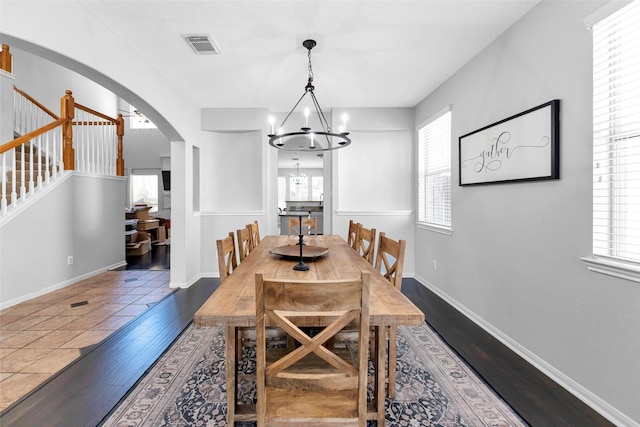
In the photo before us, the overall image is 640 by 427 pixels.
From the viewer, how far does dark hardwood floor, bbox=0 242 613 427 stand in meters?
1.61

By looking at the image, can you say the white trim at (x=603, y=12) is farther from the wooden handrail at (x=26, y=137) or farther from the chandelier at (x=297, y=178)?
the chandelier at (x=297, y=178)

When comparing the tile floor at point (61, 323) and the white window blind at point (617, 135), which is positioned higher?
the white window blind at point (617, 135)

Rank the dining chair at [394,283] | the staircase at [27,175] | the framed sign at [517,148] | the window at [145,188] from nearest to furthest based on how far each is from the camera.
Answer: the dining chair at [394,283] → the framed sign at [517,148] → the staircase at [27,175] → the window at [145,188]

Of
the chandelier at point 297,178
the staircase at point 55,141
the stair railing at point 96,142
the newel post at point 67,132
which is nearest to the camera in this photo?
the staircase at point 55,141

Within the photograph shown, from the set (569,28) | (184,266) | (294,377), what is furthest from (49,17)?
(569,28)

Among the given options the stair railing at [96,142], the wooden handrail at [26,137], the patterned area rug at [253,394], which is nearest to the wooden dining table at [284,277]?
the patterned area rug at [253,394]

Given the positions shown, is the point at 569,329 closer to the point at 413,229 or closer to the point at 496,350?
the point at 496,350

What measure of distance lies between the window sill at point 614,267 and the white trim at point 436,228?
165 cm

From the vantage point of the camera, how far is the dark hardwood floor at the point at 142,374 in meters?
1.61

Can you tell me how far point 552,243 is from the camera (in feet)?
6.59

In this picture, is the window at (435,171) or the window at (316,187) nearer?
the window at (435,171)

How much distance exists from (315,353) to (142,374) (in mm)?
1614

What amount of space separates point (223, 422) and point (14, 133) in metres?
5.72

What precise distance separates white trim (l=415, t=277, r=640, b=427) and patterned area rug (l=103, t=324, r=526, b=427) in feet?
1.64
